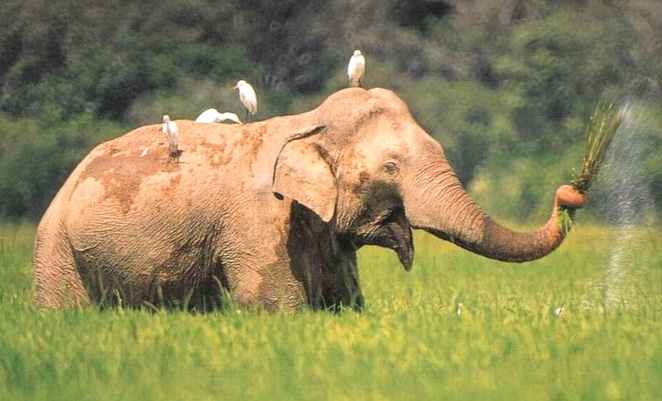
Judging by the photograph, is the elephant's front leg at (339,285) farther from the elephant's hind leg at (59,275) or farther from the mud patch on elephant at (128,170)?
the elephant's hind leg at (59,275)

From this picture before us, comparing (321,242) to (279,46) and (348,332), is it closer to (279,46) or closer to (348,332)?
(348,332)

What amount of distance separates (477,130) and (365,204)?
562 inches

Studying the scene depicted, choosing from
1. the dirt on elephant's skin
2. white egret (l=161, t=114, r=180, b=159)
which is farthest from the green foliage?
white egret (l=161, t=114, r=180, b=159)

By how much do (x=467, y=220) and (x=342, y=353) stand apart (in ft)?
4.70

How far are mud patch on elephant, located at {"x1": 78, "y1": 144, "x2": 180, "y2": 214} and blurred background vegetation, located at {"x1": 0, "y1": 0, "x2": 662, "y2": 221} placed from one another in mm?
11350

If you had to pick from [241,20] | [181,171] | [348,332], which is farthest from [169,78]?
[348,332]

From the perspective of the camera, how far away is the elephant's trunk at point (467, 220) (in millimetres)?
8359

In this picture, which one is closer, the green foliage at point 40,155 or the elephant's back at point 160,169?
the elephant's back at point 160,169

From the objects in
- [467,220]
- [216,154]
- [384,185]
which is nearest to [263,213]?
[216,154]

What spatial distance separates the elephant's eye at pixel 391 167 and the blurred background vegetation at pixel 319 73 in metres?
11.8

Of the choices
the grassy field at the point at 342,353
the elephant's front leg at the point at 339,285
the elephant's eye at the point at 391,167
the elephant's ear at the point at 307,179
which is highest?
the elephant's eye at the point at 391,167

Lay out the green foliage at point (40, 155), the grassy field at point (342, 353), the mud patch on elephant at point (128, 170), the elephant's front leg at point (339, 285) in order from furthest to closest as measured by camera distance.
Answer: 1. the green foliage at point (40, 155)
2. the mud patch on elephant at point (128, 170)
3. the elephant's front leg at point (339, 285)
4. the grassy field at point (342, 353)

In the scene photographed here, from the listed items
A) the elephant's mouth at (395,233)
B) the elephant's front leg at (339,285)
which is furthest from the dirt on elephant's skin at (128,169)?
the elephant's mouth at (395,233)

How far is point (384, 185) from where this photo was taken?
8.69 meters
